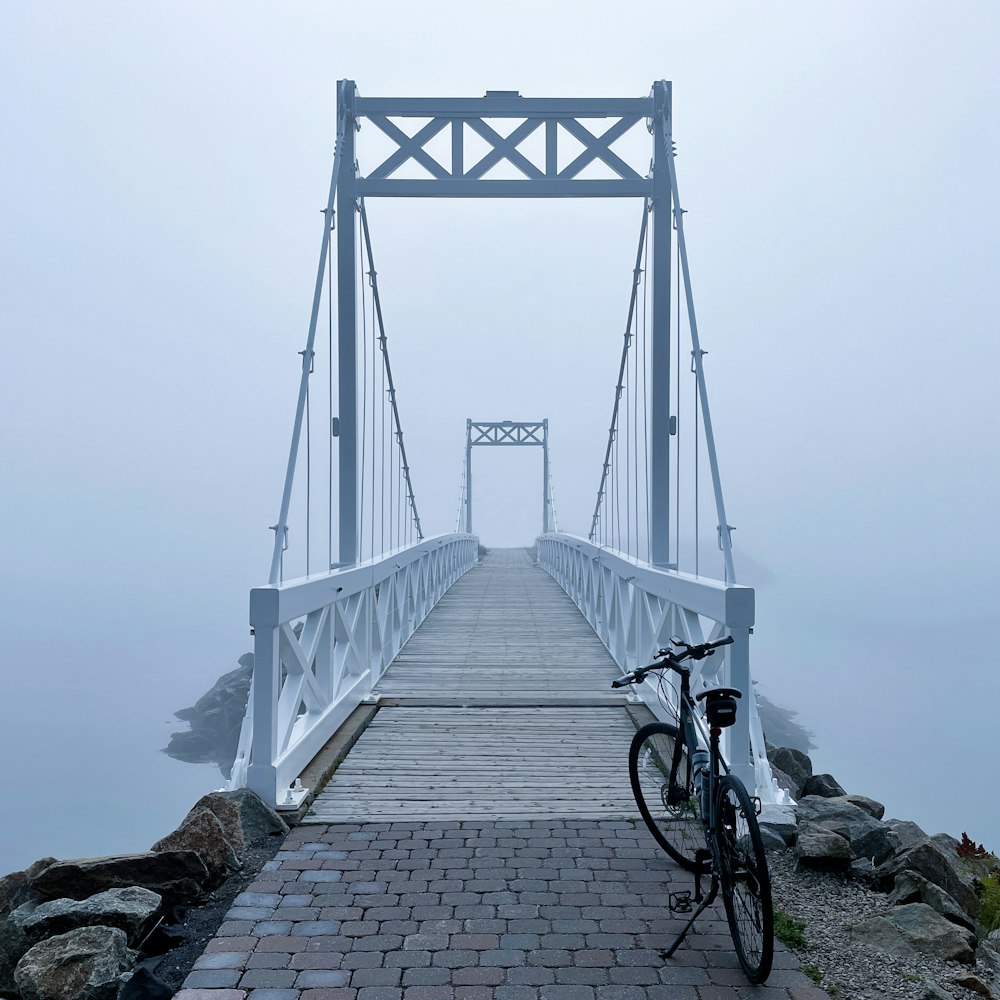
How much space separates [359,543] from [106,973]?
4.65 metres

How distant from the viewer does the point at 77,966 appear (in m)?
2.79

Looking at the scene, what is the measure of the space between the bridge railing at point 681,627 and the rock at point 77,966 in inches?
80.7

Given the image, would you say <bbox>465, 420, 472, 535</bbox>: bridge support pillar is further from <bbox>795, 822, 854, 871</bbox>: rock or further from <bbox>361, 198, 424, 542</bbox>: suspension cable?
<bbox>795, 822, 854, 871</bbox>: rock

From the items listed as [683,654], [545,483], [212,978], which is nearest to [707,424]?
[683,654]

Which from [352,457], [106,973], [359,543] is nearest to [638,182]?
[352,457]

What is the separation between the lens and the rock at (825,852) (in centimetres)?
371

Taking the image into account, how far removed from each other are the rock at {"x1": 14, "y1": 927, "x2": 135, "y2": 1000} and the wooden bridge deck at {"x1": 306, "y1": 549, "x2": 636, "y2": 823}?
1430 millimetres

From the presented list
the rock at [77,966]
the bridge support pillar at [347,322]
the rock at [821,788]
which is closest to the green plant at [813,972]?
the rock at [77,966]

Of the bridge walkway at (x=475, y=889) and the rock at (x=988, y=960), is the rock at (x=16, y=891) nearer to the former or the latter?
the bridge walkway at (x=475, y=889)

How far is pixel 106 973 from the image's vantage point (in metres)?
2.79

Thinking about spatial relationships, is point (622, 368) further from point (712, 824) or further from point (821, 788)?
point (712, 824)

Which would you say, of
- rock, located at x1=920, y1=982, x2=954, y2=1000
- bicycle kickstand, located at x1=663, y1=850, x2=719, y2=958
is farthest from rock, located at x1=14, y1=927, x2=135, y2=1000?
rock, located at x1=920, y1=982, x2=954, y2=1000

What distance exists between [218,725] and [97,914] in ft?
137

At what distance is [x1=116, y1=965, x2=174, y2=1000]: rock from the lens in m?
2.72
